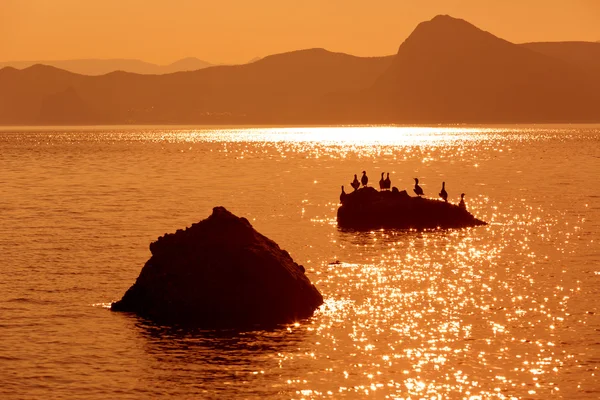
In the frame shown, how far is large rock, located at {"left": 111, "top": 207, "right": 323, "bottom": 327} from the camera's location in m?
33.9

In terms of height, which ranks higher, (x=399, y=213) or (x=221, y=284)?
(x=399, y=213)

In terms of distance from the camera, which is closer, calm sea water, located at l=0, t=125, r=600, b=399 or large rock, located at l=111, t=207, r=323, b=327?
calm sea water, located at l=0, t=125, r=600, b=399

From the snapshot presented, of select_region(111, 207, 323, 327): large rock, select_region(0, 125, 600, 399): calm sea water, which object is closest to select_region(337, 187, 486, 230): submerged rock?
Answer: select_region(0, 125, 600, 399): calm sea water

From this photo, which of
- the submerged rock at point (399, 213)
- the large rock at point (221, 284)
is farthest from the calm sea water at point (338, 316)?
the submerged rock at point (399, 213)

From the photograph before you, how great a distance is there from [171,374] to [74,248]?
26.6 metres

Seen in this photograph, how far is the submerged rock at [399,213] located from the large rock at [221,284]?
989 inches

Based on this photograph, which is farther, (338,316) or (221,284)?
(338,316)

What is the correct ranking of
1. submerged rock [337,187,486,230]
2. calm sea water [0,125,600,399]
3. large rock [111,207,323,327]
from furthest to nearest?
submerged rock [337,187,486,230] → large rock [111,207,323,327] → calm sea water [0,125,600,399]

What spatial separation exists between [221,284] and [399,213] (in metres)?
27.4

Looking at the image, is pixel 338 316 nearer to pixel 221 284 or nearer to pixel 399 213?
pixel 221 284

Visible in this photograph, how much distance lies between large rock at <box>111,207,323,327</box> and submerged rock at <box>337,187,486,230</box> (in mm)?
25118

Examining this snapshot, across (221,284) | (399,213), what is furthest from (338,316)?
(399,213)

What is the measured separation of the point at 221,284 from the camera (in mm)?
34000

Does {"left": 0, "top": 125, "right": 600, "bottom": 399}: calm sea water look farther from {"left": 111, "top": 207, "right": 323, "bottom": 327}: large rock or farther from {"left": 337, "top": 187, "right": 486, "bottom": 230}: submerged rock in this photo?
{"left": 337, "top": 187, "right": 486, "bottom": 230}: submerged rock
